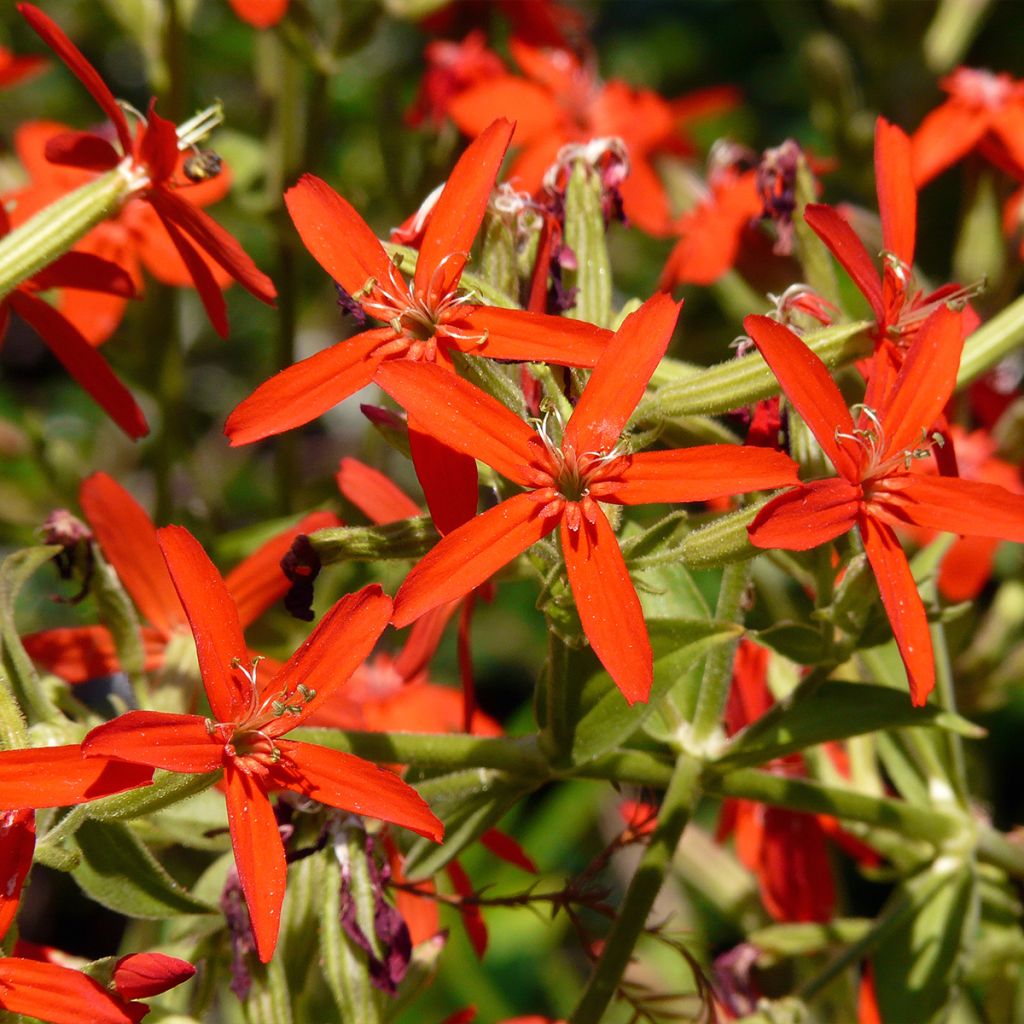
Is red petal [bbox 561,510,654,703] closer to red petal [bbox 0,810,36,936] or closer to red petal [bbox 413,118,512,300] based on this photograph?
red petal [bbox 413,118,512,300]

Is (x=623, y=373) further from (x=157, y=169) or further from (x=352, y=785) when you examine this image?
(x=157, y=169)

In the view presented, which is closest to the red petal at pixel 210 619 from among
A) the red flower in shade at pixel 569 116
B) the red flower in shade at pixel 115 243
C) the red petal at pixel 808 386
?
the red petal at pixel 808 386

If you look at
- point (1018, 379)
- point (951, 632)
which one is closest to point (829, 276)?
point (951, 632)

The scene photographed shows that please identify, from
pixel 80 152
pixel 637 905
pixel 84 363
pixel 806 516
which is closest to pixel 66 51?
pixel 80 152

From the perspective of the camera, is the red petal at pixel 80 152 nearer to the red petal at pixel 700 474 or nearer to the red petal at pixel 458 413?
the red petal at pixel 458 413

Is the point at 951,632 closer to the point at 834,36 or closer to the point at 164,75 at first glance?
the point at 164,75

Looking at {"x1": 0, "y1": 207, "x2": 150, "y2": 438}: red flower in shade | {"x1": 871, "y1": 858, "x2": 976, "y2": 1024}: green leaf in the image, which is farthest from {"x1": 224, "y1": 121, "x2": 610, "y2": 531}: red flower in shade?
Result: {"x1": 871, "y1": 858, "x2": 976, "y2": 1024}: green leaf
